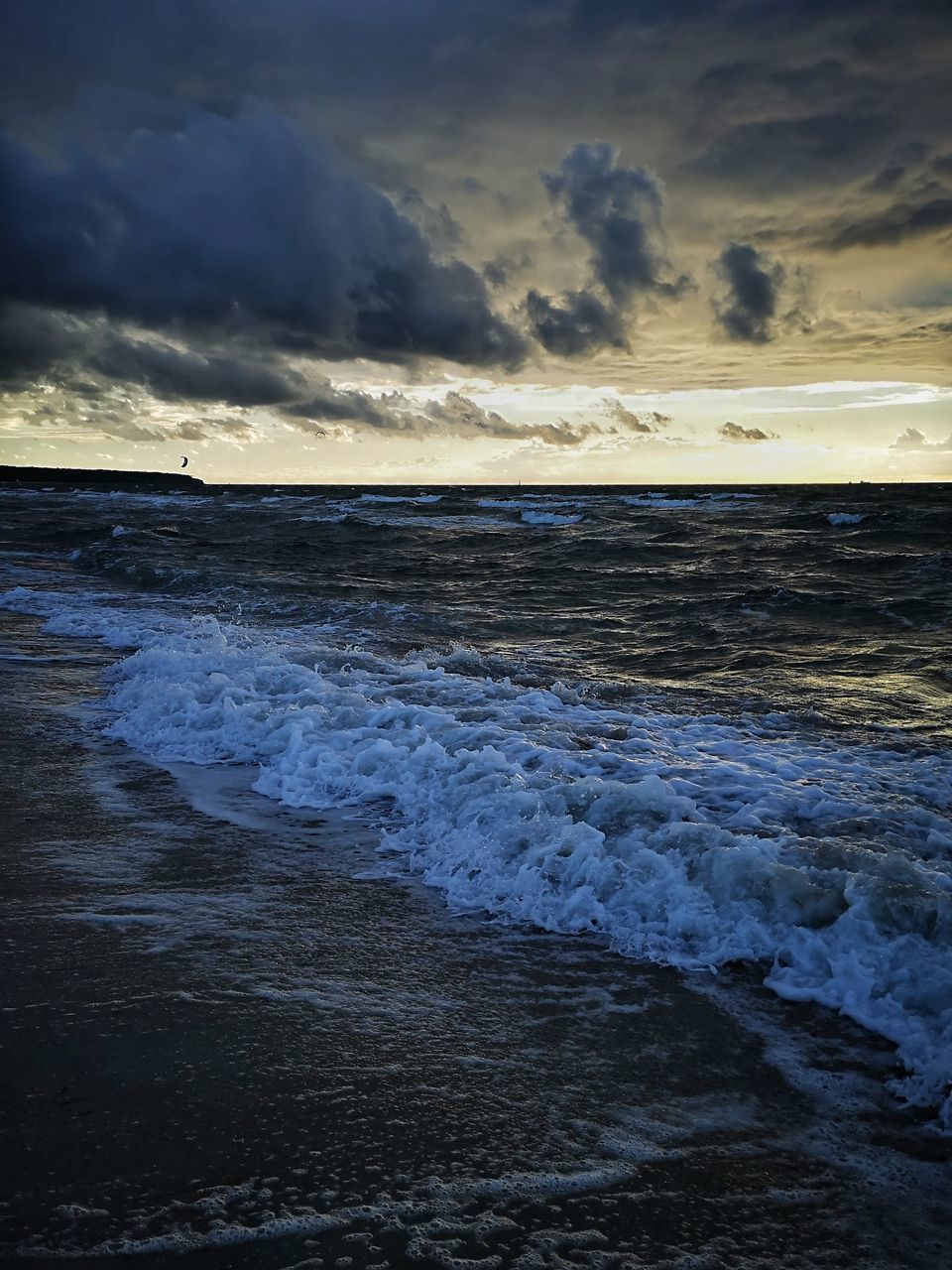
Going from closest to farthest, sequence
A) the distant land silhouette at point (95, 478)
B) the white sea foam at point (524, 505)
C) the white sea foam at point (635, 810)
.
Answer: the white sea foam at point (635, 810) < the white sea foam at point (524, 505) < the distant land silhouette at point (95, 478)

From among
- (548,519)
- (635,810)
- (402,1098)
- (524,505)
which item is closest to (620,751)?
(635,810)

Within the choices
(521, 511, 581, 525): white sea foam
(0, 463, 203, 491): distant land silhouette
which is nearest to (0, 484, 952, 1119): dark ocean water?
(521, 511, 581, 525): white sea foam

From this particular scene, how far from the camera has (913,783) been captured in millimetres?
4809

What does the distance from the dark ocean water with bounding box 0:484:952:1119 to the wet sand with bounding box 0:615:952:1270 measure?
313mm

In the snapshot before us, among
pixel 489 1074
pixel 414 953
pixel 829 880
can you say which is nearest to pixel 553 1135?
pixel 489 1074

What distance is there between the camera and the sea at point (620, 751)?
3.21 meters

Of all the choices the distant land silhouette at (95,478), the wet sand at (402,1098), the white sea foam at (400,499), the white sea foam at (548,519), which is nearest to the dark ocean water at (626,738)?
the wet sand at (402,1098)

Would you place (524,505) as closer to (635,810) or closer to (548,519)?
(548,519)

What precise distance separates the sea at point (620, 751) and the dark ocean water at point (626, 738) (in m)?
0.02

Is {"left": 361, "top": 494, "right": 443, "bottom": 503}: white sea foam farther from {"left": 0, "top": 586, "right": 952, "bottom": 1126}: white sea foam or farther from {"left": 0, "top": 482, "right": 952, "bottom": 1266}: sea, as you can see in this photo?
{"left": 0, "top": 586, "right": 952, "bottom": 1126}: white sea foam

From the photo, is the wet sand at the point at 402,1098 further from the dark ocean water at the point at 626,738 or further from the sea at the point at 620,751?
the dark ocean water at the point at 626,738

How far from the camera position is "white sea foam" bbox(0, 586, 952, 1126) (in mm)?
3168

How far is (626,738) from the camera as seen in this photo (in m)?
5.75

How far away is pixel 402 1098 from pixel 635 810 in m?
2.25
